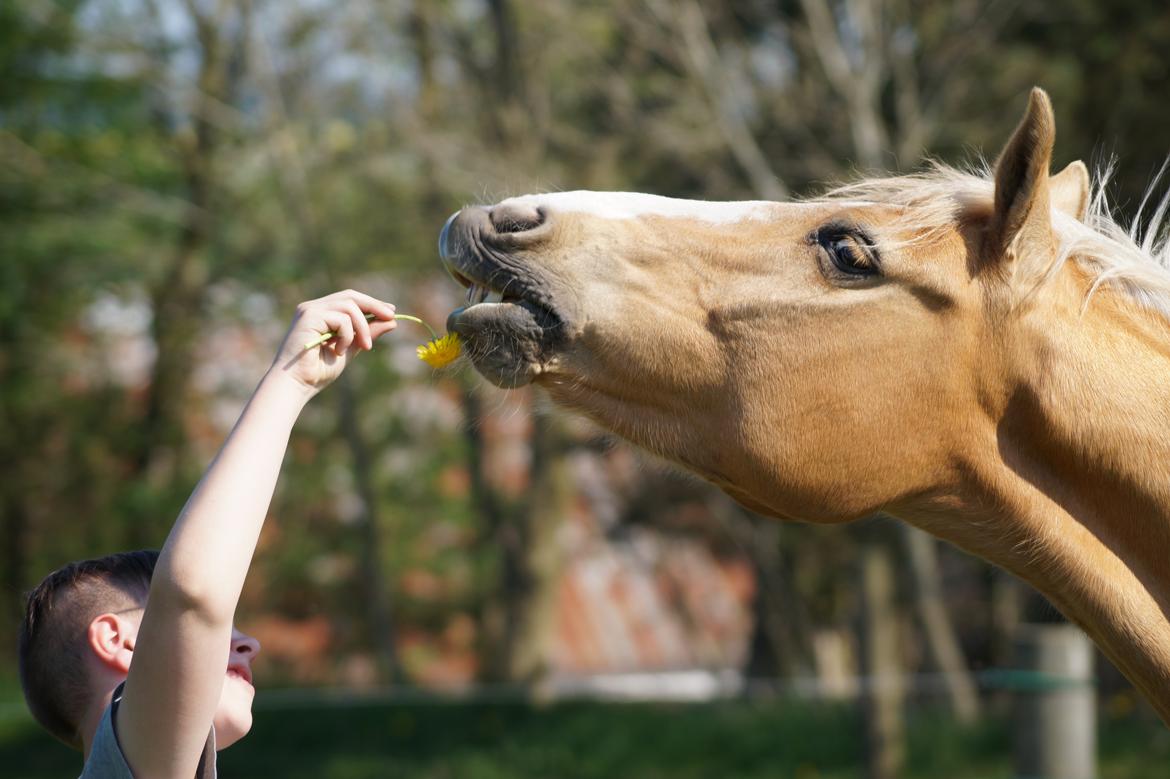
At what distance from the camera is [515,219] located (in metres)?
2.36

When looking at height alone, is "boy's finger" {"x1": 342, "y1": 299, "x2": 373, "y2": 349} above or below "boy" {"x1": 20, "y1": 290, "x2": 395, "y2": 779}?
above

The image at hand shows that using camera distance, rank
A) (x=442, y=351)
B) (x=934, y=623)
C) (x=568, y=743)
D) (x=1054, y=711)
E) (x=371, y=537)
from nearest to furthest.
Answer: (x=442, y=351), (x=1054, y=711), (x=568, y=743), (x=934, y=623), (x=371, y=537)

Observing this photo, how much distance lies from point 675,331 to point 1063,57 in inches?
340

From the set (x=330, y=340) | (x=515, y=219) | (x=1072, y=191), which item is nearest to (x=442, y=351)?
(x=515, y=219)

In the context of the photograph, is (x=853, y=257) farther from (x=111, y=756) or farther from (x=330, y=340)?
(x=111, y=756)

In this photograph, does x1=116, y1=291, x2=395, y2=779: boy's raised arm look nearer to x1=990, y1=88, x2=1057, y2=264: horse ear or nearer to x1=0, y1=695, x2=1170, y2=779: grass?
x1=990, y1=88, x2=1057, y2=264: horse ear

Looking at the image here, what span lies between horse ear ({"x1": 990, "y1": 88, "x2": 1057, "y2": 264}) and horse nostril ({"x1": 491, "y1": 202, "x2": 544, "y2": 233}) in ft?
2.80

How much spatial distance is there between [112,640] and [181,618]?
0.35 meters

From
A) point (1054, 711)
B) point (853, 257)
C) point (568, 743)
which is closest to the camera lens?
point (853, 257)

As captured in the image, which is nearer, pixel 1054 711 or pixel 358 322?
pixel 358 322

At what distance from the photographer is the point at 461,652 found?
52.5 feet

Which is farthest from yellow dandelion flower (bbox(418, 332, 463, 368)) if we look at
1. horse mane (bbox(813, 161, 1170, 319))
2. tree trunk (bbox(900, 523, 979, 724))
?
tree trunk (bbox(900, 523, 979, 724))

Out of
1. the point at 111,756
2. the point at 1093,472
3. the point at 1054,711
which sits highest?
the point at 111,756

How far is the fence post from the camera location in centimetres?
455
